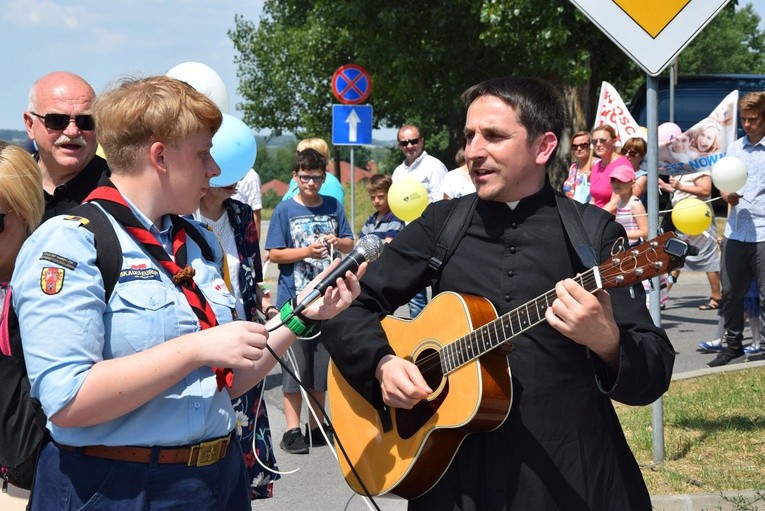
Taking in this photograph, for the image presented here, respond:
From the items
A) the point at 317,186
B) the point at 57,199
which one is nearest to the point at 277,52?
the point at 317,186

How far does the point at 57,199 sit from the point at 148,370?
1.95 m

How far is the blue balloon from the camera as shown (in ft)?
15.8

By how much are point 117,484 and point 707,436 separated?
4.71 metres

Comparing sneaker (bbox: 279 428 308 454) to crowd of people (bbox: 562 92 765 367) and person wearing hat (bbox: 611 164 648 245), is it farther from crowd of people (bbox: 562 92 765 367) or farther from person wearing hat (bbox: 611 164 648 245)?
person wearing hat (bbox: 611 164 648 245)

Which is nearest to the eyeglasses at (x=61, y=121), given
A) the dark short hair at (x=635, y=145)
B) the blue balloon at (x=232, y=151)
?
the blue balloon at (x=232, y=151)

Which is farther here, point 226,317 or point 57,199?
point 57,199

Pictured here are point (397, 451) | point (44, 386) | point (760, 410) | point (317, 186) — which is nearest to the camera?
point (44, 386)

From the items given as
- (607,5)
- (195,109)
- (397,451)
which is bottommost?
(397,451)

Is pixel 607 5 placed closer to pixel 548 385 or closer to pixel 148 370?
pixel 548 385

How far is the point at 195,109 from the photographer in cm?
254

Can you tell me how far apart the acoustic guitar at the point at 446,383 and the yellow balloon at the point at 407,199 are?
201 inches

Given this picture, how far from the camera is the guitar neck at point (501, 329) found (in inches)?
105

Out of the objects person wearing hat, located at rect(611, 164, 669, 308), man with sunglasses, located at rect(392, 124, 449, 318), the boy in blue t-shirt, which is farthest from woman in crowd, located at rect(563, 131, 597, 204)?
the boy in blue t-shirt

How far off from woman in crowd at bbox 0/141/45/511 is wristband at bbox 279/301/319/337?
3.00 feet
